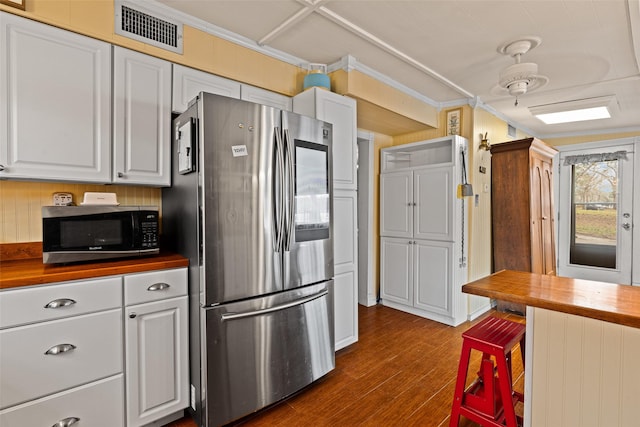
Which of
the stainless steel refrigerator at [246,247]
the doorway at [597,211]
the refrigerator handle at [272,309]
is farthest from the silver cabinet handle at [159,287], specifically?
the doorway at [597,211]

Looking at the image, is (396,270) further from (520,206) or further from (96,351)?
(96,351)

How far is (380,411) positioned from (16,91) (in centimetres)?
277

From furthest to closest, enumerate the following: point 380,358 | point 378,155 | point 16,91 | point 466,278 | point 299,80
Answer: point 378,155
point 466,278
point 299,80
point 380,358
point 16,91

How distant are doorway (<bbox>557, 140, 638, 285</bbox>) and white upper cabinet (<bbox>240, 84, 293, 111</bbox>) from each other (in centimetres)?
535

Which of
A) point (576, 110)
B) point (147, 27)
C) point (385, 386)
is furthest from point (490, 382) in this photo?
point (576, 110)

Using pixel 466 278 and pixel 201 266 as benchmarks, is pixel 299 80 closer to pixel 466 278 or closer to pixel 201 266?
pixel 201 266

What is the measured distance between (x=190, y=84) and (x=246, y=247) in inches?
50.8

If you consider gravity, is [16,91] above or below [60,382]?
above

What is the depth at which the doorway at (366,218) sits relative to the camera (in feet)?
13.2

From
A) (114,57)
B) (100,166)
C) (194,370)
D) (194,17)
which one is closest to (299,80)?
(194,17)

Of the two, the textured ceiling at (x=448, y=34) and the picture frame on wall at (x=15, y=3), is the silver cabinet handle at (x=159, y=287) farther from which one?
the textured ceiling at (x=448, y=34)

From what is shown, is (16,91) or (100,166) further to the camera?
(100,166)

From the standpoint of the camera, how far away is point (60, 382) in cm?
148

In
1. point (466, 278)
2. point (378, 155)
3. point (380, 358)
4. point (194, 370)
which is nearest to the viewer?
point (194, 370)
